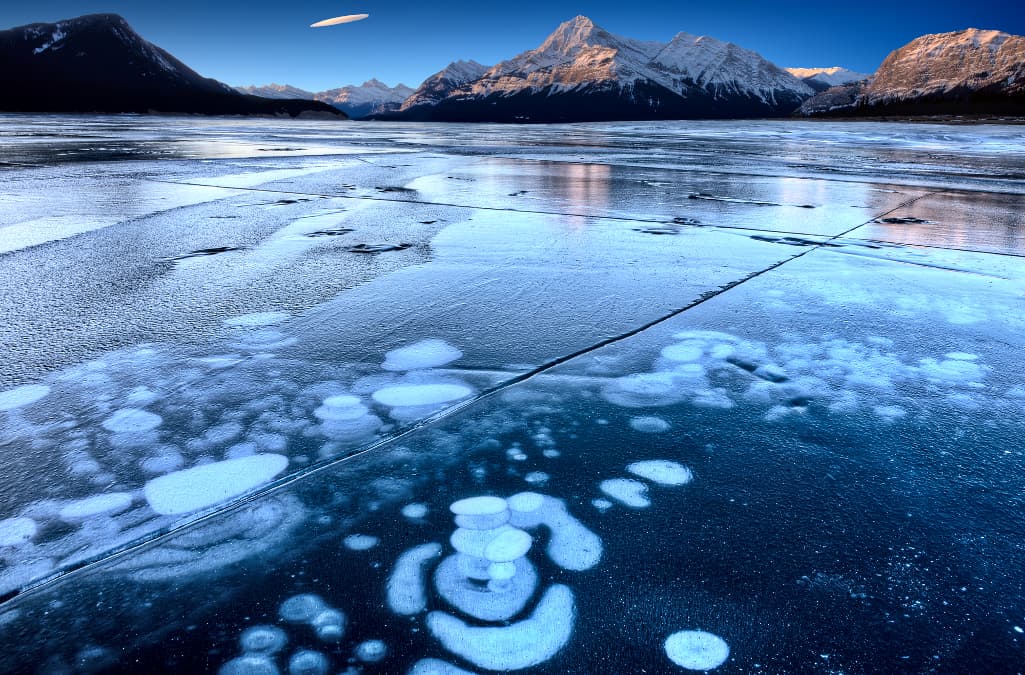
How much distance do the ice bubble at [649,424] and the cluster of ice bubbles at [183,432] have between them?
1.60ft

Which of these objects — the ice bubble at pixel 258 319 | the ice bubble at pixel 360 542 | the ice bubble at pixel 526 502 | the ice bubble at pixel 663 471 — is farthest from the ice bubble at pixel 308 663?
the ice bubble at pixel 258 319

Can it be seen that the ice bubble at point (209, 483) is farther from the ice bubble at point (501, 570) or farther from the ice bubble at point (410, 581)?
the ice bubble at point (501, 570)

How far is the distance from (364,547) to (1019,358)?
2.22 m

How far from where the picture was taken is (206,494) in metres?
1.37

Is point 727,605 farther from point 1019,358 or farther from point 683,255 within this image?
point 683,255

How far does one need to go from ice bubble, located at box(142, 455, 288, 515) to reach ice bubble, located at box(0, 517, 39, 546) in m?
0.20

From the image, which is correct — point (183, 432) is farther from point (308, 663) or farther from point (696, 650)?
point (696, 650)

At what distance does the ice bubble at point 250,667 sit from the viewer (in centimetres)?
94

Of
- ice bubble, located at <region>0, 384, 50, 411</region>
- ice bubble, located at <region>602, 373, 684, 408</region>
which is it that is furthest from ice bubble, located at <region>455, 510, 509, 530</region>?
ice bubble, located at <region>0, 384, 50, 411</region>

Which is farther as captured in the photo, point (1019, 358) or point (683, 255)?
point (683, 255)

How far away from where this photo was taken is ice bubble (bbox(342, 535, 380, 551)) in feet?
3.91

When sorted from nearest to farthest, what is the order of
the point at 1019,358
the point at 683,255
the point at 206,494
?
the point at 206,494, the point at 1019,358, the point at 683,255

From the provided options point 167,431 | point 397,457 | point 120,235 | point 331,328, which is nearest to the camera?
point 397,457

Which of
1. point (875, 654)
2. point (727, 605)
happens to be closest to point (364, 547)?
point (727, 605)
